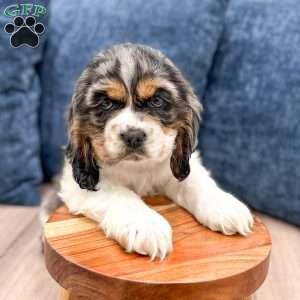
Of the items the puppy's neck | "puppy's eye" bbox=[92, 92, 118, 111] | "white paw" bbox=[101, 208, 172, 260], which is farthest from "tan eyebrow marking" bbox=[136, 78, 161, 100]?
"white paw" bbox=[101, 208, 172, 260]

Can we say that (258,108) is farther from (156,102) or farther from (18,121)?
(18,121)

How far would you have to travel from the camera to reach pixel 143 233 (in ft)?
5.70

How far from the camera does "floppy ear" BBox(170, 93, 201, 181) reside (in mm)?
2031

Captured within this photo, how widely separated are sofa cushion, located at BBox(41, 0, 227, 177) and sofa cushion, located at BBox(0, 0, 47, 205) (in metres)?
0.11

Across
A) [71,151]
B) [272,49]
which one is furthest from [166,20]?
[71,151]

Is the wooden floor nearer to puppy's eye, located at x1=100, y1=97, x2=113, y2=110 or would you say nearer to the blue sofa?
the blue sofa

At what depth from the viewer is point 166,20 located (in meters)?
2.91

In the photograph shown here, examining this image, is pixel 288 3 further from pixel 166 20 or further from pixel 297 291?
pixel 297 291

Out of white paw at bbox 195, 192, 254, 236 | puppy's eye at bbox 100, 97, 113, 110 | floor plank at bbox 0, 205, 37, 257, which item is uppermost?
puppy's eye at bbox 100, 97, 113, 110

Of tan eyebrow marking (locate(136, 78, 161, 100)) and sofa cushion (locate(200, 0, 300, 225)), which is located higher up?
tan eyebrow marking (locate(136, 78, 161, 100))

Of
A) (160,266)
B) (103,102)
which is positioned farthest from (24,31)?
(160,266)

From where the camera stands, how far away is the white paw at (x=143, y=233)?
173cm

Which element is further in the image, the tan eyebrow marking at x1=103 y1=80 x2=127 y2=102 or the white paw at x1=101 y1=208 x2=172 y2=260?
the tan eyebrow marking at x1=103 y1=80 x2=127 y2=102

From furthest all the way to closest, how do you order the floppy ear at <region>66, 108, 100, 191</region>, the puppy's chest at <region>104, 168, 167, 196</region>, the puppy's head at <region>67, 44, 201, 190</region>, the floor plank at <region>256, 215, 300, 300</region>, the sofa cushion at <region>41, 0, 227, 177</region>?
the sofa cushion at <region>41, 0, 227, 177</region>, the floor plank at <region>256, 215, 300, 300</region>, the puppy's chest at <region>104, 168, 167, 196</region>, the floppy ear at <region>66, 108, 100, 191</region>, the puppy's head at <region>67, 44, 201, 190</region>
